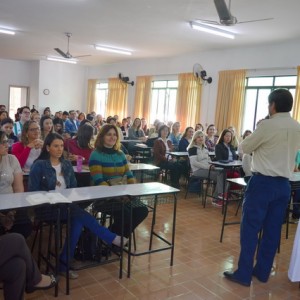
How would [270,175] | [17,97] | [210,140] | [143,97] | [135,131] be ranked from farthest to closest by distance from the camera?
[17,97], [143,97], [135,131], [210,140], [270,175]

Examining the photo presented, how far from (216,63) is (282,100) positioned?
678 centimetres

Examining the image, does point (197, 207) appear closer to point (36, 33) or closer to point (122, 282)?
point (122, 282)

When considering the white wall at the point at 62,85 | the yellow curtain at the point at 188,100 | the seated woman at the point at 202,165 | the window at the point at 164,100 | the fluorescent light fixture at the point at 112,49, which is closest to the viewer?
the seated woman at the point at 202,165

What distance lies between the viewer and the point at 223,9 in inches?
163

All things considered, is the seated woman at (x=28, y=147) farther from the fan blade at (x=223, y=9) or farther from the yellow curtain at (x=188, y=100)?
the yellow curtain at (x=188, y=100)

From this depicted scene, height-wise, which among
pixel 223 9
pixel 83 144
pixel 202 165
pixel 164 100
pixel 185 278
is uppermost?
pixel 223 9

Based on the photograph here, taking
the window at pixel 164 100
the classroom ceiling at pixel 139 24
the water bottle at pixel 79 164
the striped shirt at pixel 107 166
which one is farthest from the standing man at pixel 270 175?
the window at pixel 164 100

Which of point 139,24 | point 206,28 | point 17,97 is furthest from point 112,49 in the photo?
point 17,97

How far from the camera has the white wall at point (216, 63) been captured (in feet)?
24.9

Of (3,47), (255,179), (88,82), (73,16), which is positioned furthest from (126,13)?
(88,82)

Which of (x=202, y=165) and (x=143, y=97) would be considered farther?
(x=143, y=97)

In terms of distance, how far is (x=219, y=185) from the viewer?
5.27 m

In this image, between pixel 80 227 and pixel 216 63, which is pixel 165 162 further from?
pixel 216 63

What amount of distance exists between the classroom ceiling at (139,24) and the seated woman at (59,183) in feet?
10.9
